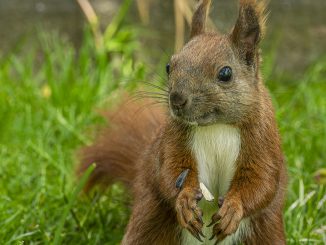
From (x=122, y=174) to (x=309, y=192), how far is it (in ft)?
2.55

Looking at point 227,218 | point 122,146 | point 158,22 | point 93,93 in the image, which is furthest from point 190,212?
point 158,22

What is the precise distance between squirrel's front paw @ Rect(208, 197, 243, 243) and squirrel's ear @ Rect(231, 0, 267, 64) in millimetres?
459

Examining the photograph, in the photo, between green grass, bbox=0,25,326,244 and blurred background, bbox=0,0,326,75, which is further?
blurred background, bbox=0,0,326,75

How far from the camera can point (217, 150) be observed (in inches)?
101

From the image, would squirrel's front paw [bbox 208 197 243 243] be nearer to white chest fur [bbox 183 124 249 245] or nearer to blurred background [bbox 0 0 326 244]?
white chest fur [bbox 183 124 249 245]

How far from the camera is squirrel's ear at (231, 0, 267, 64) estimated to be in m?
2.62

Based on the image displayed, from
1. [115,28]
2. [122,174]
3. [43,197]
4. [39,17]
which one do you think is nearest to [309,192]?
[122,174]

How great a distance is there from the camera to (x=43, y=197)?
343 cm

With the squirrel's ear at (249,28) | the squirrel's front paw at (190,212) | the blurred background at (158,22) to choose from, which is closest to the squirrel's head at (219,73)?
the squirrel's ear at (249,28)

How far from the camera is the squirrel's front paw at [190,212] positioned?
2523mm

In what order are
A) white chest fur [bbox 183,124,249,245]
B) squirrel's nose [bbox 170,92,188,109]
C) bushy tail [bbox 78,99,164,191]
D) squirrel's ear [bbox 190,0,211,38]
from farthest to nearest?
bushy tail [bbox 78,99,164,191] → squirrel's ear [bbox 190,0,211,38] → white chest fur [bbox 183,124,249,245] → squirrel's nose [bbox 170,92,188,109]

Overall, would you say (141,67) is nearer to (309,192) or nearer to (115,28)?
(115,28)

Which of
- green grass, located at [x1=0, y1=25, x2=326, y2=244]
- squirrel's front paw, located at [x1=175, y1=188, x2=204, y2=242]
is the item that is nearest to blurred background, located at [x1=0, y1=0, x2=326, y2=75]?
green grass, located at [x1=0, y1=25, x2=326, y2=244]

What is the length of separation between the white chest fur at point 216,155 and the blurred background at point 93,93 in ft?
1.49
